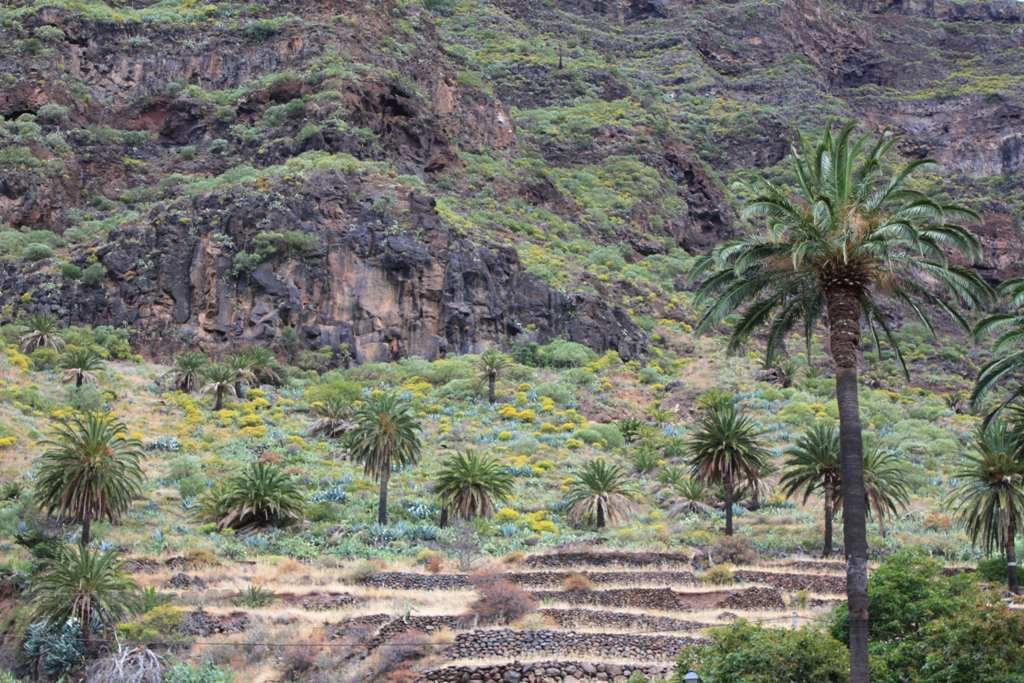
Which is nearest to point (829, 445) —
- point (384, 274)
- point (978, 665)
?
point (978, 665)

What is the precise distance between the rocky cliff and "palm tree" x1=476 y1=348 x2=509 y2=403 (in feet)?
18.2

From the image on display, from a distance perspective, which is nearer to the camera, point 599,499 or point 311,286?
point 599,499

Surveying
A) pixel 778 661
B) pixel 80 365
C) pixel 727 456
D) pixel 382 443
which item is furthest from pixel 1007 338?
pixel 80 365

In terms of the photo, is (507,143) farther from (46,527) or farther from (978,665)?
(978,665)

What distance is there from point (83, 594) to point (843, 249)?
22222 millimetres

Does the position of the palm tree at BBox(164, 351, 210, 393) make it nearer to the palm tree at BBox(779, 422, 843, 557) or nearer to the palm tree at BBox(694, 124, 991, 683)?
the palm tree at BBox(779, 422, 843, 557)

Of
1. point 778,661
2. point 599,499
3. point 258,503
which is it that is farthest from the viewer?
point 599,499

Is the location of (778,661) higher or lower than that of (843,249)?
lower

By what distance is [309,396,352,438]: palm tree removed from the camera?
192 ft

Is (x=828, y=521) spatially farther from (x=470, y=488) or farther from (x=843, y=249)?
(x=843, y=249)

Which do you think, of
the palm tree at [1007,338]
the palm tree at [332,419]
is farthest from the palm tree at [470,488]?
the palm tree at [1007,338]

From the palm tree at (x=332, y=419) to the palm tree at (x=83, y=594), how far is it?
2610 centimetres

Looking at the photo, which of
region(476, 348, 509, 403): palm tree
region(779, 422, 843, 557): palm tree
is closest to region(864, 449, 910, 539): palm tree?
region(779, 422, 843, 557): palm tree

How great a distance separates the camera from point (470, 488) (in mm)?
44594
